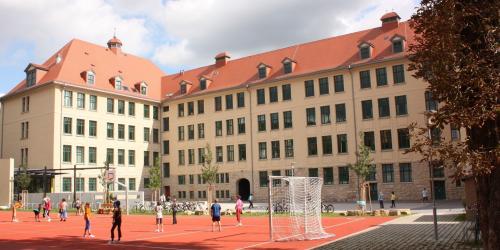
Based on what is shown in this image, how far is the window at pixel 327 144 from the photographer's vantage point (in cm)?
5653

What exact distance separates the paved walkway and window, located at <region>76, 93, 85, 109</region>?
148 feet

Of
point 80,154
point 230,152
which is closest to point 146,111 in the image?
point 80,154

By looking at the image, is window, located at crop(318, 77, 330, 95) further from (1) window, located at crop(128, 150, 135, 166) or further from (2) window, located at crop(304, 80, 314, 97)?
(1) window, located at crop(128, 150, 135, 166)

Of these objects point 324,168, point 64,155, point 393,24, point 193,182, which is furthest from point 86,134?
point 393,24

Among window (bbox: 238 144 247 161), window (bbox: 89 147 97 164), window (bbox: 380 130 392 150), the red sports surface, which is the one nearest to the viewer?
the red sports surface

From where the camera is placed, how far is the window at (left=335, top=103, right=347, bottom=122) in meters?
56.0

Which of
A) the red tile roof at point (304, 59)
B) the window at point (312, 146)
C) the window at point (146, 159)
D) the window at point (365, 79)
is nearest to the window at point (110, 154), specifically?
the window at point (146, 159)

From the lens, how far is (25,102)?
63.4 metres

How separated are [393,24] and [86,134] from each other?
3700 centimetres

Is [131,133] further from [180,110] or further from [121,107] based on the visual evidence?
[180,110]

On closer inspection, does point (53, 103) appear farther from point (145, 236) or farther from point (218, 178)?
point (145, 236)

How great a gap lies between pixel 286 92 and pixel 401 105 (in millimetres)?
13437

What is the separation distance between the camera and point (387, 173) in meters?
53.0

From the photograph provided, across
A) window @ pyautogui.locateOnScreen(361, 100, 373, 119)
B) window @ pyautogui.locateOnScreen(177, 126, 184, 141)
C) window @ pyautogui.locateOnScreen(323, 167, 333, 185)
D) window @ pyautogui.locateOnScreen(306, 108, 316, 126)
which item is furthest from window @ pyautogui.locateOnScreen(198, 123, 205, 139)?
window @ pyautogui.locateOnScreen(361, 100, 373, 119)
